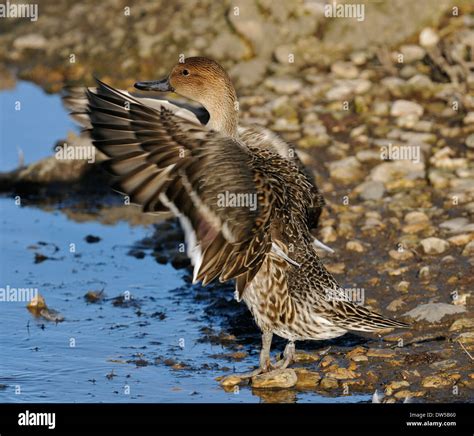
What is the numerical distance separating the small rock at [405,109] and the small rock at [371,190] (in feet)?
4.30

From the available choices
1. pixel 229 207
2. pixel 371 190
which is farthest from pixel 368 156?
pixel 229 207

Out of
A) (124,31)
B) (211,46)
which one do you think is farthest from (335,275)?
(124,31)

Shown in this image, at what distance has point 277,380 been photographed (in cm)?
693

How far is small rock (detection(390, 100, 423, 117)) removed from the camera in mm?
10852

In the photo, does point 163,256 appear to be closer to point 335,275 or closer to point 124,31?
point 335,275

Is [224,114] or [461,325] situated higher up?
[224,114]

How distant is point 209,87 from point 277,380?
6.54 feet

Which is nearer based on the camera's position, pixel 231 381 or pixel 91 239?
pixel 231 381

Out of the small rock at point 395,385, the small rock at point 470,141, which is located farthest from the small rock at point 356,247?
the small rock at point 395,385

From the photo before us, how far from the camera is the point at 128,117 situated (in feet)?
21.9

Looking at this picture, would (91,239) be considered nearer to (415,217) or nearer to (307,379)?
(415,217)

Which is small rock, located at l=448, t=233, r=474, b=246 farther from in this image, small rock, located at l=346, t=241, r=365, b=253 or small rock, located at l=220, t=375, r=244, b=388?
small rock, located at l=220, t=375, r=244, b=388

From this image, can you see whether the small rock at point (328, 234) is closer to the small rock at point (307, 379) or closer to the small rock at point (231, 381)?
the small rock at point (307, 379)

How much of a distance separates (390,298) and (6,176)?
431cm
